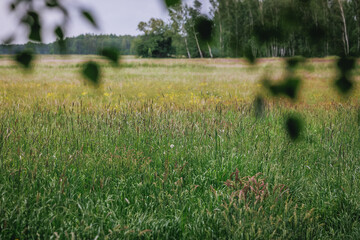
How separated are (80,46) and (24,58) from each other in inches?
6.9

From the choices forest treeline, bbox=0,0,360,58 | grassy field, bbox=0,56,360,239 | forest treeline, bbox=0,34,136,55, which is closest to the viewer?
forest treeline, bbox=0,34,136,55

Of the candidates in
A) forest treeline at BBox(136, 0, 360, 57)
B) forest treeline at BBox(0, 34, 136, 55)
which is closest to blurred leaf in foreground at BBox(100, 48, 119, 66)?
forest treeline at BBox(0, 34, 136, 55)

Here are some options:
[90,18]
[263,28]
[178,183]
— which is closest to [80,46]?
[90,18]

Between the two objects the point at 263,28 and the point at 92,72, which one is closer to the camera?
the point at 92,72

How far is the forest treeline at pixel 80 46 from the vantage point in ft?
2.21

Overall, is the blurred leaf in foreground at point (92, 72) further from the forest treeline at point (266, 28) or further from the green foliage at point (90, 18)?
the forest treeline at point (266, 28)

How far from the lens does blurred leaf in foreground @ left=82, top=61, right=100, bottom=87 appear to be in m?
0.70

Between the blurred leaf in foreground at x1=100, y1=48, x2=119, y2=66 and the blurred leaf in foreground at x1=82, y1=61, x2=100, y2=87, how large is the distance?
40 millimetres

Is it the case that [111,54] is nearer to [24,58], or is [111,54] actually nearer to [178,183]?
[24,58]

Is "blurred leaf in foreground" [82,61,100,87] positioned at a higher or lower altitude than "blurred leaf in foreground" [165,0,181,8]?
lower

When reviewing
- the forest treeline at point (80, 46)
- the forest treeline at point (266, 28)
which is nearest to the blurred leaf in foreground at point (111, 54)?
the forest treeline at point (80, 46)

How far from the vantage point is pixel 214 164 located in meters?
2.32

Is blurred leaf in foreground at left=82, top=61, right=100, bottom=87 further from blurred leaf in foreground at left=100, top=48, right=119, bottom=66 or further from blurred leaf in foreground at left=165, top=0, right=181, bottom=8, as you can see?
blurred leaf in foreground at left=165, top=0, right=181, bottom=8

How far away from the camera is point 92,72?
2.29 ft
